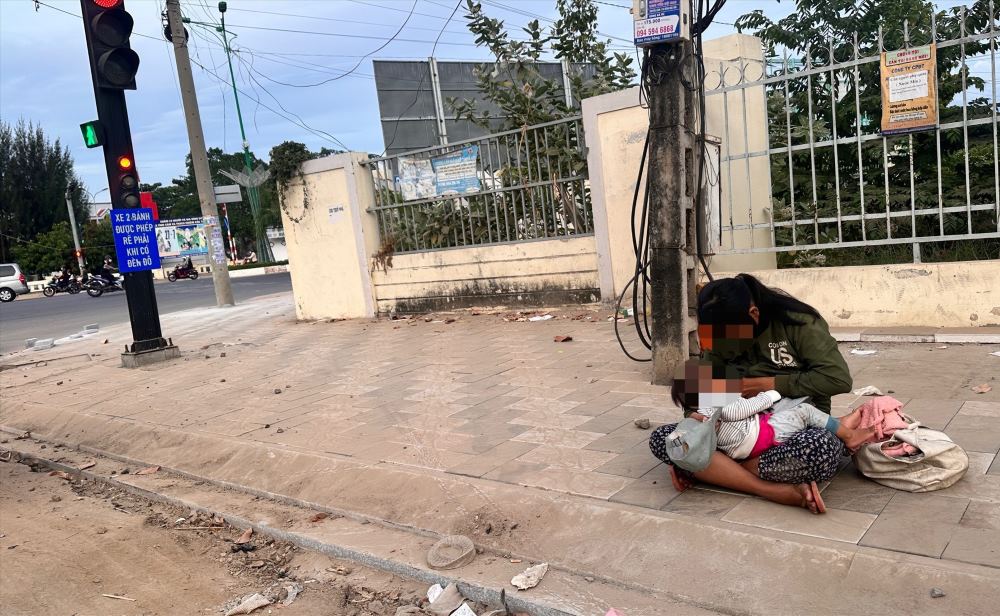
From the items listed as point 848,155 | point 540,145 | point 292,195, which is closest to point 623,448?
point 848,155

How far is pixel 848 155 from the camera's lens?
7414 millimetres

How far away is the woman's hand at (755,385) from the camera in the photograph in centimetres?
335

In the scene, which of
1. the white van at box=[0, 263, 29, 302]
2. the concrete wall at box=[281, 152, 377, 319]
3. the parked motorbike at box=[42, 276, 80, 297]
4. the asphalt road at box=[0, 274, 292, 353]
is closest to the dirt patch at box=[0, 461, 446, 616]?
the concrete wall at box=[281, 152, 377, 319]

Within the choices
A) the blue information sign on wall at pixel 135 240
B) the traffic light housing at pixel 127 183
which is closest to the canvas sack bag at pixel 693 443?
the blue information sign on wall at pixel 135 240

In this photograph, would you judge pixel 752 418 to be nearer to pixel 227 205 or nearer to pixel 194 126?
pixel 194 126

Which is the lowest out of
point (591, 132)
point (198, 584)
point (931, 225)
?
point (198, 584)

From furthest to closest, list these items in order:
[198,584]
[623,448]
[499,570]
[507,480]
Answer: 1. [623,448]
2. [507,480]
3. [198,584]
4. [499,570]

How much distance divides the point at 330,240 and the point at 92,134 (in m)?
3.74

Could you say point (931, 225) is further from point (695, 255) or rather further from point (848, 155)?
point (695, 255)

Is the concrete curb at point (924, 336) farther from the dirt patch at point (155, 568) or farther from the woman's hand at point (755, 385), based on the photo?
the dirt patch at point (155, 568)

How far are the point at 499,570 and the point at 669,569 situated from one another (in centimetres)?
75

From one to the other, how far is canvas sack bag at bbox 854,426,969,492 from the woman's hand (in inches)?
20.9

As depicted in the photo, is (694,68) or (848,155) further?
(848,155)

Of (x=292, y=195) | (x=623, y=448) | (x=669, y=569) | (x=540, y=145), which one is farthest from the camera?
(x=292, y=195)
